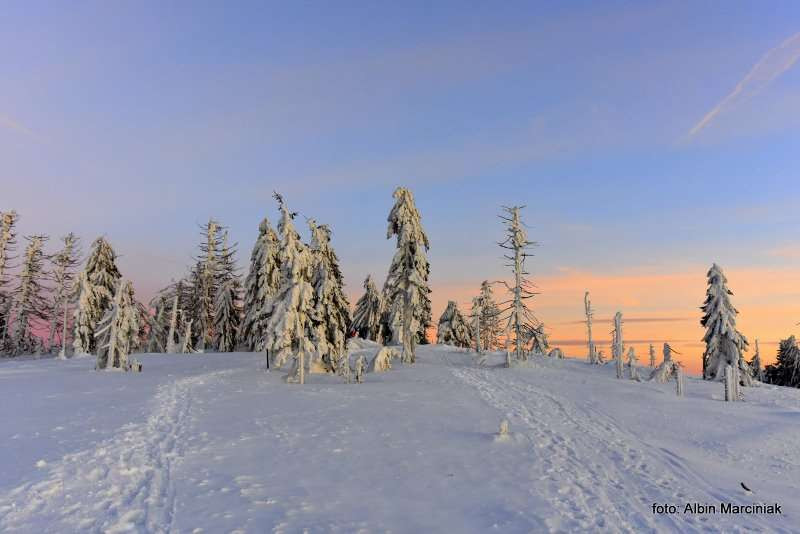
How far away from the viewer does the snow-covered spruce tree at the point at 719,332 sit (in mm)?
36406

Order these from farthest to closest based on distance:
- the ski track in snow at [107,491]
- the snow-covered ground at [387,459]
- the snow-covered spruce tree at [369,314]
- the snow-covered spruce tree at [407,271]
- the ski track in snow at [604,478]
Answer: the snow-covered spruce tree at [369,314] < the snow-covered spruce tree at [407,271] < the snow-covered ground at [387,459] < the ski track in snow at [604,478] < the ski track in snow at [107,491]

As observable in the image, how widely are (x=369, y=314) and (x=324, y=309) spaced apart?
20.2 m

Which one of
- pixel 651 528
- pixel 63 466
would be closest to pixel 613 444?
pixel 651 528

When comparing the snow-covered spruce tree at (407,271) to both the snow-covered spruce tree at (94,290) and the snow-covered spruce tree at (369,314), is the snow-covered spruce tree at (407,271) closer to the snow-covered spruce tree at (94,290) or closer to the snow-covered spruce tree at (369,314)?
the snow-covered spruce tree at (369,314)

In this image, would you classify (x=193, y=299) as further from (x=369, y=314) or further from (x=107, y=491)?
(x=107, y=491)

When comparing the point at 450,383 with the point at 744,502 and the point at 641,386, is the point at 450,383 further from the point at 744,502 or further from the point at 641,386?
the point at 744,502

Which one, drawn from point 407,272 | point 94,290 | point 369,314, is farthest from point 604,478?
point 94,290

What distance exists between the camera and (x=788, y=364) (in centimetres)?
5838

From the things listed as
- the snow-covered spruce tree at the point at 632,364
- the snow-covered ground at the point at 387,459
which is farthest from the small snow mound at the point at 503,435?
the snow-covered spruce tree at the point at 632,364

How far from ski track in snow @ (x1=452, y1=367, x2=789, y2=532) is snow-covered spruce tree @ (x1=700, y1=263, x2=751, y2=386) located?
21.9 meters

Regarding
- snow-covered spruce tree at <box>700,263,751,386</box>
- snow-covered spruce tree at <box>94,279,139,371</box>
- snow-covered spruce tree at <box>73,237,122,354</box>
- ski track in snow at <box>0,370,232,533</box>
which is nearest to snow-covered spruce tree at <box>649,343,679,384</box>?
snow-covered spruce tree at <box>700,263,751,386</box>

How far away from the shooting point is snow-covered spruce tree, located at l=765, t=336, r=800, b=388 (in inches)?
2210

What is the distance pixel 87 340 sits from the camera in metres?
49.0

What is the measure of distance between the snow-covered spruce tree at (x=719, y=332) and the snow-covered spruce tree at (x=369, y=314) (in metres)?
31.7
